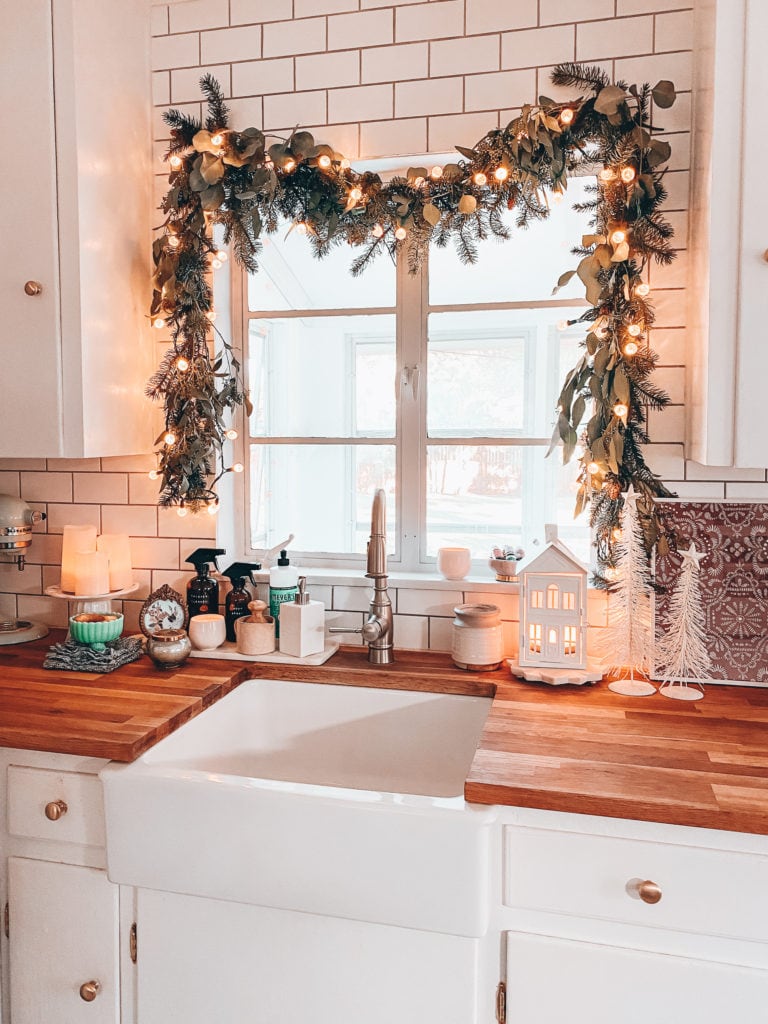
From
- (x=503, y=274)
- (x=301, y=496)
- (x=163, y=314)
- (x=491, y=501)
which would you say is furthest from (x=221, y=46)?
(x=491, y=501)

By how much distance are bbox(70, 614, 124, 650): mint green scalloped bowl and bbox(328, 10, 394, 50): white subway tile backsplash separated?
1502mm

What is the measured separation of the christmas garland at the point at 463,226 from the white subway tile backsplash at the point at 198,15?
19cm

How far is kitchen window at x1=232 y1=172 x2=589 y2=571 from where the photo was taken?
2.11 metres

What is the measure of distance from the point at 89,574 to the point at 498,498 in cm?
107

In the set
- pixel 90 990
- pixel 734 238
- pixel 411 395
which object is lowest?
pixel 90 990

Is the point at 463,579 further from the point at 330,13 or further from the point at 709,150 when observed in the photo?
the point at 330,13

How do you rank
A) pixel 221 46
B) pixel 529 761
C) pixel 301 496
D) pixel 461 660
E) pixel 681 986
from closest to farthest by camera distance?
pixel 681 986 → pixel 529 761 → pixel 461 660 → pixel 221 46 → pixel 301 496

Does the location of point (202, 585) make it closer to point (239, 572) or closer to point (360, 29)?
point (239, 572)

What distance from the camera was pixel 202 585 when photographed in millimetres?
2113

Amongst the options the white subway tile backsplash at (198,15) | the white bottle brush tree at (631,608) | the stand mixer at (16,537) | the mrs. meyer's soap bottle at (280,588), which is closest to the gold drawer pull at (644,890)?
the white bottle brush tree at (631,608)

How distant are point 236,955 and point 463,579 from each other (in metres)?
1.01

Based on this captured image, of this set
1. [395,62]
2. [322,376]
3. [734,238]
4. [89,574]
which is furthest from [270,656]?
[395,62]

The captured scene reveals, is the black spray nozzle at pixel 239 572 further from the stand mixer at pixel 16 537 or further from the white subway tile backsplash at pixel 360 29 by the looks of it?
the white subway tile backsplash at pixel 360 29

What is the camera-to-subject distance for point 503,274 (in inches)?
83.5
